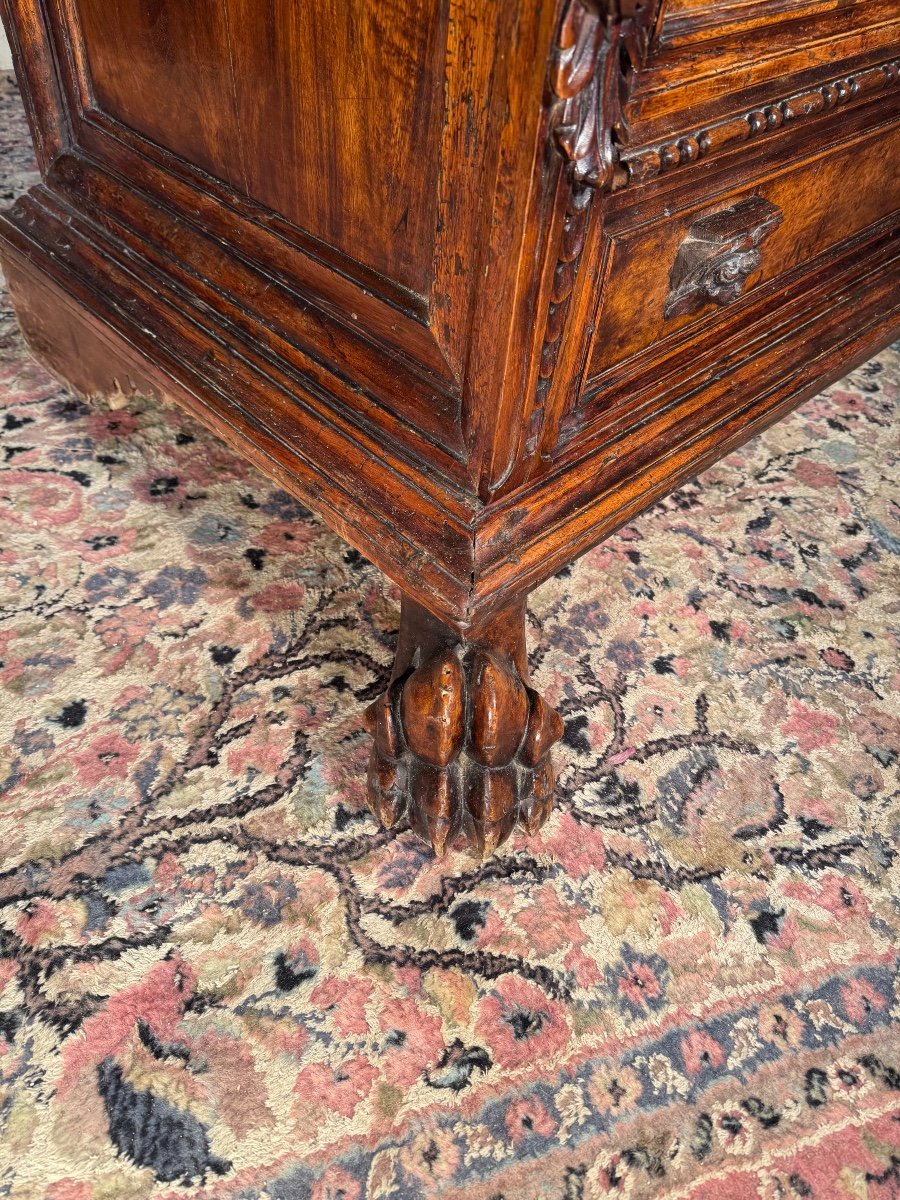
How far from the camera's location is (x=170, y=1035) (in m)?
0.55

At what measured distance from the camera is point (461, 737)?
1.96 ft

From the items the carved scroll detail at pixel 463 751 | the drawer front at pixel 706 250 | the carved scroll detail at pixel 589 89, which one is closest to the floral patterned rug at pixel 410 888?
the carved scroll detail at pixel 463 751

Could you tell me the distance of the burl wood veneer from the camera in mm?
460

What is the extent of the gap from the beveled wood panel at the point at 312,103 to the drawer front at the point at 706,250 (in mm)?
118

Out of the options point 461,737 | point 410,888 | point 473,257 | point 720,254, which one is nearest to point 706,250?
point 720,254

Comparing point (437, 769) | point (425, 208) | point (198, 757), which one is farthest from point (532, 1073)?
point (425, 208)

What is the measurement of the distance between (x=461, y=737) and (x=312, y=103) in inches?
15.7

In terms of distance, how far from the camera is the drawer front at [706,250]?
21.6 inches

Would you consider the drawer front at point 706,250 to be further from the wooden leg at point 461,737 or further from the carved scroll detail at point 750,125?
the wooden leg at point 461,737

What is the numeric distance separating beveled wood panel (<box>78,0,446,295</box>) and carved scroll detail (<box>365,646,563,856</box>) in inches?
9.5

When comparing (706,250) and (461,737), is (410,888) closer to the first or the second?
(461,737)

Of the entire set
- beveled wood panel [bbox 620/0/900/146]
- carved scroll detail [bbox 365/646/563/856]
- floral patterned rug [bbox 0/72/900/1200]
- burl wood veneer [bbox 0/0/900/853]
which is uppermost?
beveled wood panel [bbox 620/0/900/146]

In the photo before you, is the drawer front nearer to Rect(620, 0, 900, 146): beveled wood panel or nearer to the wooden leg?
Rect(620, 0, 900, 146): beveled wood panel

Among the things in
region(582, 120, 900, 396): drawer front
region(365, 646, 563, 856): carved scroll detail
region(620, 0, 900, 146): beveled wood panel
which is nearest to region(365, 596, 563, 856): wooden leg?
region(365, 646, 563, 856): carved scroll detail
